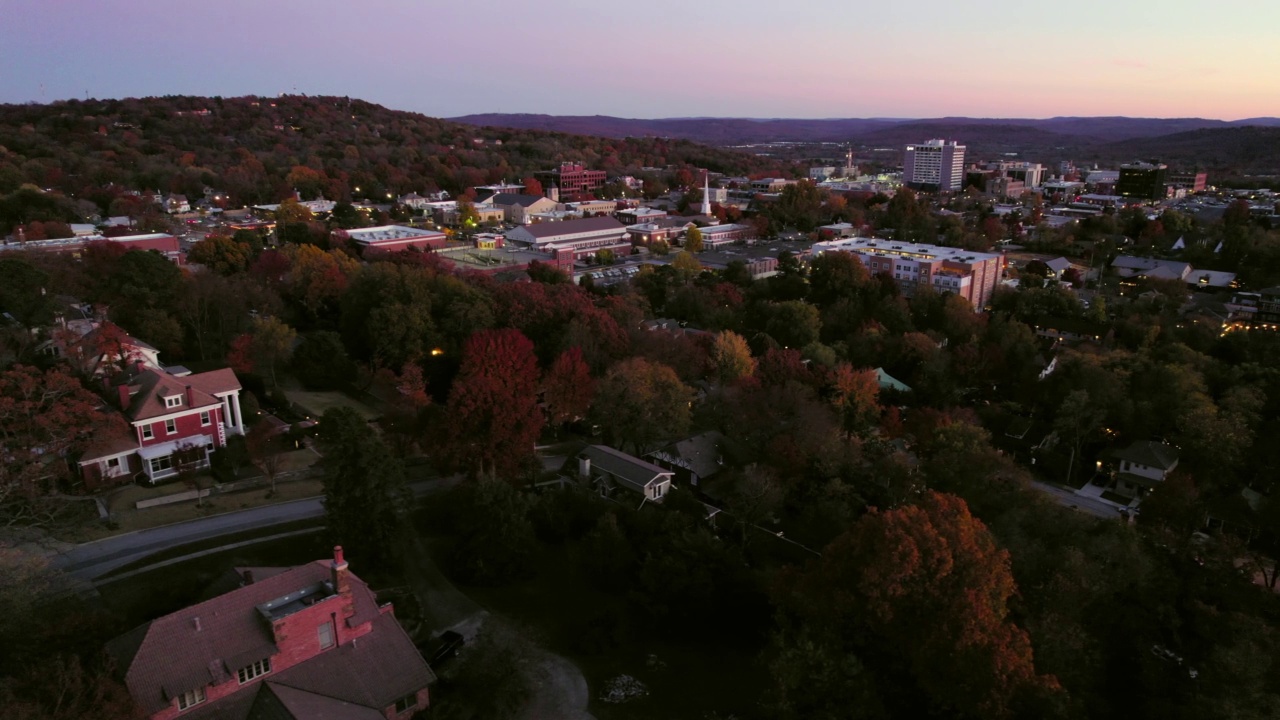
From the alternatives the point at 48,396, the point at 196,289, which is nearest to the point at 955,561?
the point at 48,396

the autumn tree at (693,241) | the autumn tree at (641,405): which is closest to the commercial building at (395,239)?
the autumn tree at (693,241)

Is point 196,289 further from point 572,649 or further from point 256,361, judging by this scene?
point 572,649

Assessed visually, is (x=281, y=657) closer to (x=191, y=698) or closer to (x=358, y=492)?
(x=191, y=698)

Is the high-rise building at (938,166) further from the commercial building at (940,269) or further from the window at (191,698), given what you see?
the window at (191,698)

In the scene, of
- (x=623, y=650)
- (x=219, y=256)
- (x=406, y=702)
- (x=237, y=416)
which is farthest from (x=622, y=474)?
(x=219, y=256)

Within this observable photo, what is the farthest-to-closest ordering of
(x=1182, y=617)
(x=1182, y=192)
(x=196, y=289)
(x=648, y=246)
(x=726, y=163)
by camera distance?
(x=726, y=163), (x=1182, y=192), (x=648, y=246), (x=196, y=289), (x=1182, y=617)
